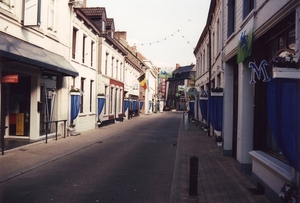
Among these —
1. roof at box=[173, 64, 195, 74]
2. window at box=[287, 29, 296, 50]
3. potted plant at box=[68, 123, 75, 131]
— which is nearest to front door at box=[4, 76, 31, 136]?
potted plant at box=[68, 123, 75, 131]

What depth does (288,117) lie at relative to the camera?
450 centimetres

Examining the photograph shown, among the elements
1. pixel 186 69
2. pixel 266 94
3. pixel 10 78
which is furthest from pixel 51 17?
pixel 186 69

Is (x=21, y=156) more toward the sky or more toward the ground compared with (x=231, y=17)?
more toward the ground

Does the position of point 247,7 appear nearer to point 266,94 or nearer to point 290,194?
point 266,94

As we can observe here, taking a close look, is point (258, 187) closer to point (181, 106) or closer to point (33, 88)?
point (33, 88)

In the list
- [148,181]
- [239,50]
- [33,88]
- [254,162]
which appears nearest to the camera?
[254,162]

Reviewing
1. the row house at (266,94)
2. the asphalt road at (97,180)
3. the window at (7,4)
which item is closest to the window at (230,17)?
the row house at (266,94)

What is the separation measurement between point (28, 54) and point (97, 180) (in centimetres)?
606

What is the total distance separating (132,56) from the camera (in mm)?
48656

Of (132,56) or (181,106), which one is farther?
(181,106)

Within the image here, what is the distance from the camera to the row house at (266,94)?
4.45 metres

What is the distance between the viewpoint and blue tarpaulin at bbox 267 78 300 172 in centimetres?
438

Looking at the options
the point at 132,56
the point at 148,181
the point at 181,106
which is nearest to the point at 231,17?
the point at 148,181

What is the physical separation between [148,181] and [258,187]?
104 inches
